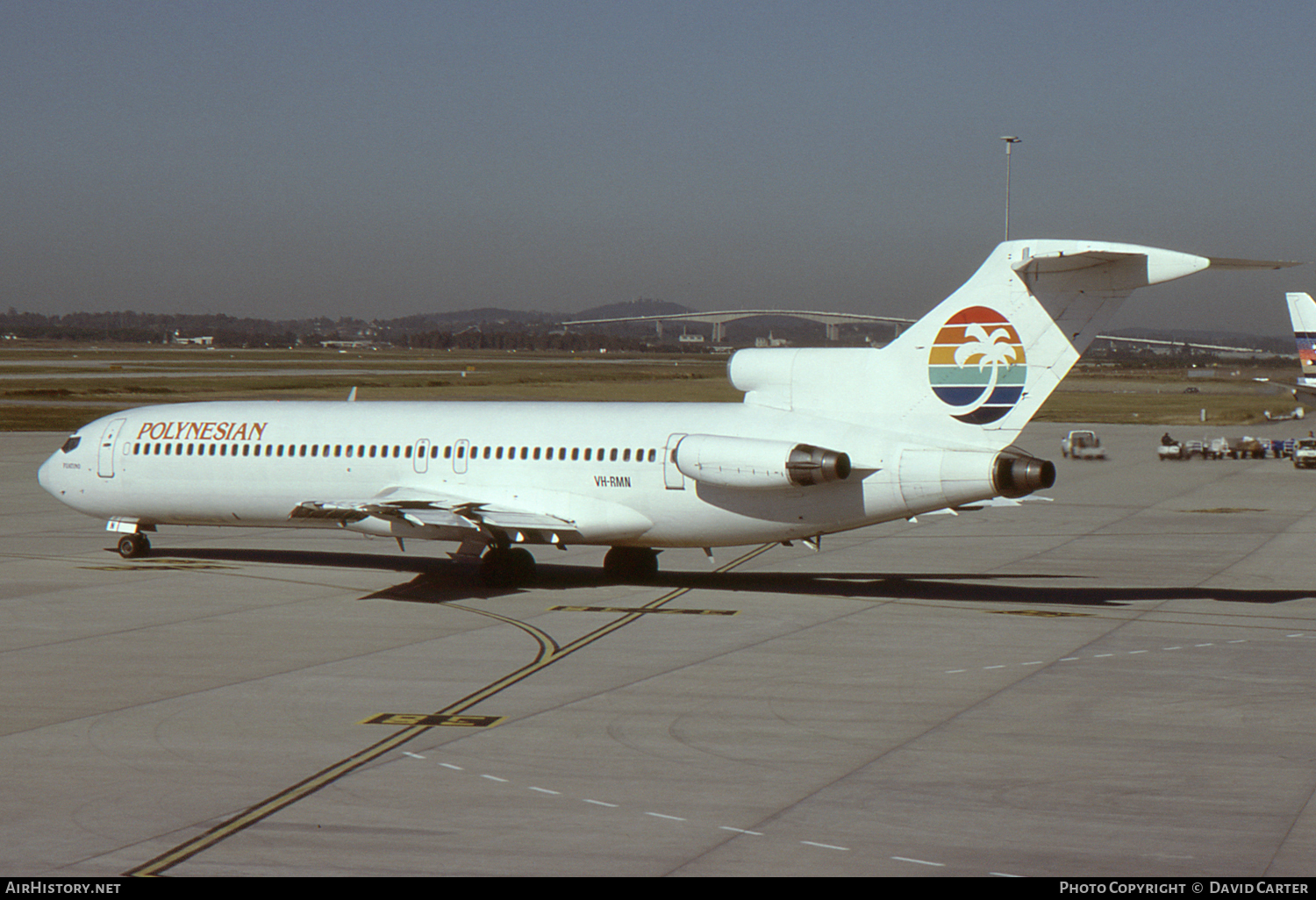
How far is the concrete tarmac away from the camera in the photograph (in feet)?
37.6

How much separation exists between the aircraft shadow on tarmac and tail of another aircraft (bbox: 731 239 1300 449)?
383 cm

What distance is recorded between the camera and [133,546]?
3052 centimetres

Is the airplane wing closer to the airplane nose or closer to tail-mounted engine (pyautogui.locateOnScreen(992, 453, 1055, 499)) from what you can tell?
tail-mounted engine (pyautogui.locateOnScreen(992, 453, 1055, 499))

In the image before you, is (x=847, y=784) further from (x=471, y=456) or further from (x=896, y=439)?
(x=471, y=456)

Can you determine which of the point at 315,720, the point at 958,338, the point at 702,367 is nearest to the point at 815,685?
the point at 315,720

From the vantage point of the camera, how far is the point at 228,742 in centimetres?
1484

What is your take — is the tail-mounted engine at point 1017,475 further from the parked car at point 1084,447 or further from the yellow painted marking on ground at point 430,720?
the parked car at point 1084,447

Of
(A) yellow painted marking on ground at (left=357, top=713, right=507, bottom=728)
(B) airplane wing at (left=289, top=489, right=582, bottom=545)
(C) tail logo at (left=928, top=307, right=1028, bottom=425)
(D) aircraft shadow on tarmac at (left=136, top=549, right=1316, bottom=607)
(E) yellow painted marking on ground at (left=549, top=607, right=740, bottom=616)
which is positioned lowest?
(D) aircraft shadow on tarmac at (left=136, top=549, right=1316, bottom=607)

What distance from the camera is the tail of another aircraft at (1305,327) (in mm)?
58406

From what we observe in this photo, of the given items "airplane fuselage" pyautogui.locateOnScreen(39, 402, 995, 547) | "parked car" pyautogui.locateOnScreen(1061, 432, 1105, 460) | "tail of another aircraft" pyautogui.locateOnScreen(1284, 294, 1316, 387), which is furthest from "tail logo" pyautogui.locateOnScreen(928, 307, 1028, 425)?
"tail of another aircraft" pyautogui.locateOnScreen(1284, 294, 1316, 387)

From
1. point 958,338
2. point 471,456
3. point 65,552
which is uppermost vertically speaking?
point 958,338
